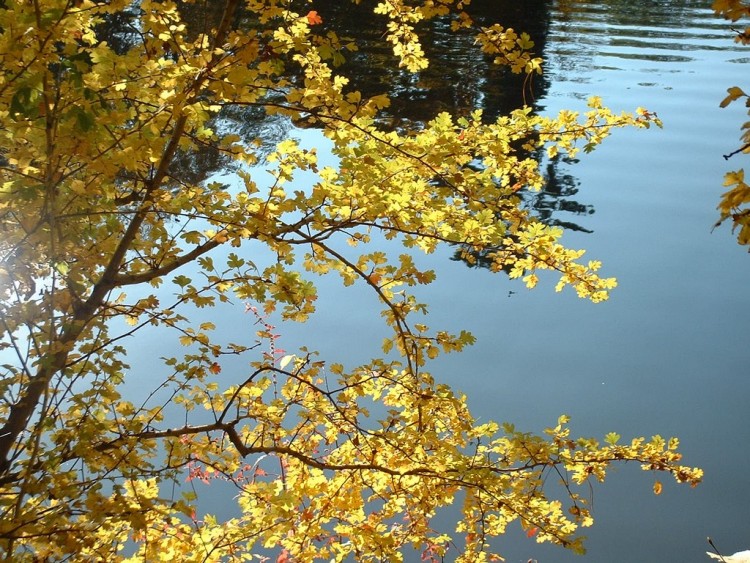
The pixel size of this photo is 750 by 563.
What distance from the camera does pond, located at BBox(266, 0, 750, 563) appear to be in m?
5.13

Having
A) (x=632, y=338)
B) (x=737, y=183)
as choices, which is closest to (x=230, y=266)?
(x=737, y=183)

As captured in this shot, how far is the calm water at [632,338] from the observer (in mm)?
5121

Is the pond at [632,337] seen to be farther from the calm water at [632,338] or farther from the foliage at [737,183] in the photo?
the foliage at [737,183]

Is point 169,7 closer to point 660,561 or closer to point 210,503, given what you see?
point 210,503

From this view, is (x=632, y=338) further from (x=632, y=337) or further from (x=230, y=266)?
(x=230, y=266)

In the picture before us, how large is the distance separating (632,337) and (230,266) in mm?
4978

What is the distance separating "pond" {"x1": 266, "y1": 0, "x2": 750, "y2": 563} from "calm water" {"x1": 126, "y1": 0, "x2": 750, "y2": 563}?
0.01m

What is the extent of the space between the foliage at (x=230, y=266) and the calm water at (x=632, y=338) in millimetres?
2189

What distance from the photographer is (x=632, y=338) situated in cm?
673

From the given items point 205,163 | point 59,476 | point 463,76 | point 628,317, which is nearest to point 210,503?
point 59,476

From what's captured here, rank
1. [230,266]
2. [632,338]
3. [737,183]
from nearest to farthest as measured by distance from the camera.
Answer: [737,183]
[230,266]
[632,338]

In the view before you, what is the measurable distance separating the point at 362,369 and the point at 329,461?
1.39 ft

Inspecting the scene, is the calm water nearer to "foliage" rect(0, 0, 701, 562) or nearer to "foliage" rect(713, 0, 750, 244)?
"foliage" rect(0, 0, 701, 562)

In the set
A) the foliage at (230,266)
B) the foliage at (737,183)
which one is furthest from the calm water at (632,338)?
the foliage at (737,183)
